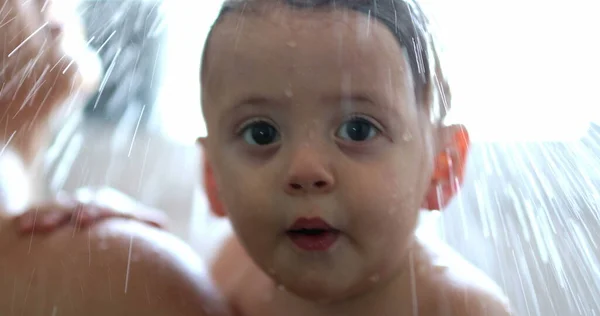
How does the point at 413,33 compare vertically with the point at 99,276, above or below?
above

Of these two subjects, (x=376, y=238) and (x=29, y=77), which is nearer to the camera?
(x=376, y=238)

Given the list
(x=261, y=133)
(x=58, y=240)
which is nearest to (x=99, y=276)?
(x=58, y=240)

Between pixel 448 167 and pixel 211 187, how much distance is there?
0.63 feet

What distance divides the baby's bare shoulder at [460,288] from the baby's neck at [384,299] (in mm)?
13

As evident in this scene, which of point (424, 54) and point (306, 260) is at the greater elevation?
point (424, 54)

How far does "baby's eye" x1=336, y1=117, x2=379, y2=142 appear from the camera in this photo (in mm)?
398

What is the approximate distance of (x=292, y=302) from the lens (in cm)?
49

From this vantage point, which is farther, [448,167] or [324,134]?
[448,167]

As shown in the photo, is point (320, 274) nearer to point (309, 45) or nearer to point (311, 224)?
point (311, 224)

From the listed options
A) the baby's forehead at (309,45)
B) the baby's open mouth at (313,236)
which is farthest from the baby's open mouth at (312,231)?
the baby's forehead at (309,45)

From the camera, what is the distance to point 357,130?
404 millimetres

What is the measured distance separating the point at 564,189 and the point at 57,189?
45cm

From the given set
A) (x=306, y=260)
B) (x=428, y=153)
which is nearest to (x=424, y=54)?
(x=428, y=153)

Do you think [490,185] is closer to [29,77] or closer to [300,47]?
[300,47]
